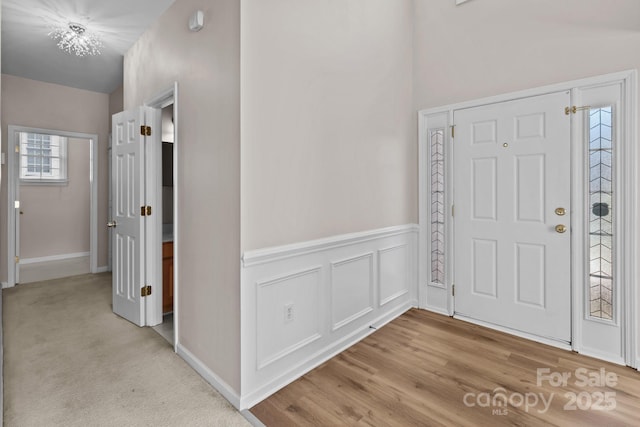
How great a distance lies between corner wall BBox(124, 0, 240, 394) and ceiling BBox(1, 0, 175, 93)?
417 millimetres

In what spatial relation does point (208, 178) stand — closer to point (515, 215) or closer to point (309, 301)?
point (309, 301)

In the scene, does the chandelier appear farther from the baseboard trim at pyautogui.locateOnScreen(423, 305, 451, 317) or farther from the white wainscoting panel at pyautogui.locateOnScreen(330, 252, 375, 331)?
the baseboard trim at pyautogui.locateOnScreen(423, 305, 451, 317)

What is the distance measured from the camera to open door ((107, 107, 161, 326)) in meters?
2.82

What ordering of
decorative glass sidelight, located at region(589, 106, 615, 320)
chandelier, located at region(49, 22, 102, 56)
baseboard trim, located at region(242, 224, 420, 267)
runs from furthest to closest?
1. chandelier, located at region(49, 22, 102, 56)
2. decorative glass sidelight, located at region(589, 106, 615, 320)
3. baseboard trim, located at region(242, 224, 420, 267)

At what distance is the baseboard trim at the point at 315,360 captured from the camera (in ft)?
6.02

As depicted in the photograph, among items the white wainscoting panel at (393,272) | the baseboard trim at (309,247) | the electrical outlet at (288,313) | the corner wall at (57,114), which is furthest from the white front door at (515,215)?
the corner wall at (57,114)

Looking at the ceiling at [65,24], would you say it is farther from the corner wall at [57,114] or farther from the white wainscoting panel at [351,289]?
the white wainscoting panel at [351,289]

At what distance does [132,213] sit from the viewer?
2918mm

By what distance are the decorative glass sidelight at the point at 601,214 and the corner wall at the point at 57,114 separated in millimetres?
6028

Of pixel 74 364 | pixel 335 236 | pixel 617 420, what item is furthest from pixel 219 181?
pixel 617 420

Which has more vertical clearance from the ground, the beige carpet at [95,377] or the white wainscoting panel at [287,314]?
the white wainscoting panel at [287,314]

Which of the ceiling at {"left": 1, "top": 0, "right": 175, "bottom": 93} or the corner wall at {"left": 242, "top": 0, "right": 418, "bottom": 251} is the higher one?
the ceiling at {"left": 1, "top": 0, "right": 175, "bottom": 93}

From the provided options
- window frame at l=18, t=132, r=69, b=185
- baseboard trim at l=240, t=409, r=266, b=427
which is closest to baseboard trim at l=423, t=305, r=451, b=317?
baseboard trim at l=240, t=409, r=266, b=427

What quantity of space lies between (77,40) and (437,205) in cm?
406
